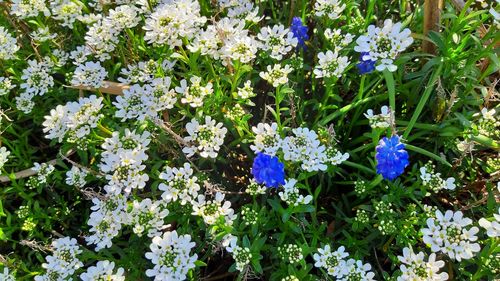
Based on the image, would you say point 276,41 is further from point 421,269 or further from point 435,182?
point 421,269

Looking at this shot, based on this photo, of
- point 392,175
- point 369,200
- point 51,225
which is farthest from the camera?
point 51,225

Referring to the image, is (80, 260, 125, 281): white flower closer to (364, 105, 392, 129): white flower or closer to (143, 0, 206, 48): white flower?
(143, 0, 206, 48): white flower

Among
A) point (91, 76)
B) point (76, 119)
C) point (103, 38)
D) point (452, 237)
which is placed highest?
point (452, 237)

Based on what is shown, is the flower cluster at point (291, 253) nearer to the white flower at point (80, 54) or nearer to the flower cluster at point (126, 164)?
the flower cluster at point (126, 164)

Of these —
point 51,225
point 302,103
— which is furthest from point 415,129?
point 51,225

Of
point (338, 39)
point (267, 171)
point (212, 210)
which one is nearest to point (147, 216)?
point (212, 210)

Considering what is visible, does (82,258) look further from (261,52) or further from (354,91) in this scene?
(354,91)

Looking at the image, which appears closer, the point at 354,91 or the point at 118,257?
the point at 118,257
